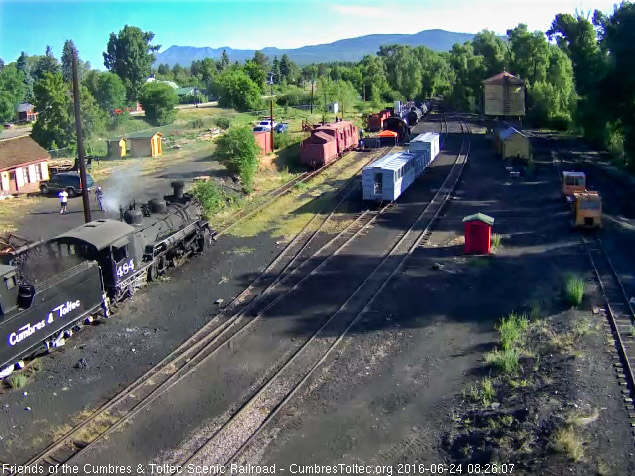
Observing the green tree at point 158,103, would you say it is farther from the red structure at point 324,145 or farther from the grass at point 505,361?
the grass at point 505,361

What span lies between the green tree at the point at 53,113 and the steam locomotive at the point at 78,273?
30.1m

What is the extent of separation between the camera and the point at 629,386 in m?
12.8

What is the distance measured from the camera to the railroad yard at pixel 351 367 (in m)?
11.0

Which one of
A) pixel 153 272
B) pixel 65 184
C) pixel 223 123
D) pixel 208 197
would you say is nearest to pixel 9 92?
pixel 223 123

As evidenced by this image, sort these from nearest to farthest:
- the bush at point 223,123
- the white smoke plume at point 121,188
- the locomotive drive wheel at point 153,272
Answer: the locomotive drive wheel at point 153,272
the white smoke plume at point 121,188
the bush at point 223,123

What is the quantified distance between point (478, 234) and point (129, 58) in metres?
75.5

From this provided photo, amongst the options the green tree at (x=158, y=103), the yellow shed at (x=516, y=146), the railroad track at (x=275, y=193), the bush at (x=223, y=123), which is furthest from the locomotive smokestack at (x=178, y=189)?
→ the green tree at (x=158, y=103)

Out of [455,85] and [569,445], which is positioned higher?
[455,85]

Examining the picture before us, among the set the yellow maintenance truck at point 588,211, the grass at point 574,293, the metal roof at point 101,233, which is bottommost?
the grass at point 574,293

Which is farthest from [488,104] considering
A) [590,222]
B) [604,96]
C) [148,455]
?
[148,455]

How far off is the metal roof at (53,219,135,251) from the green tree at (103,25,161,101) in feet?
242

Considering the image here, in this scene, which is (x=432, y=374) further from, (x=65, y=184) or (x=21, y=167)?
(x=21, y=167)

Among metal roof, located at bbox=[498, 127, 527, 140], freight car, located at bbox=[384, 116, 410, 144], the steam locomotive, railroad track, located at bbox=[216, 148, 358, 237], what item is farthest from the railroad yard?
freight car, located at bbox=[384, 116, 410, 144]

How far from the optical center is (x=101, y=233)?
55.3 feet
